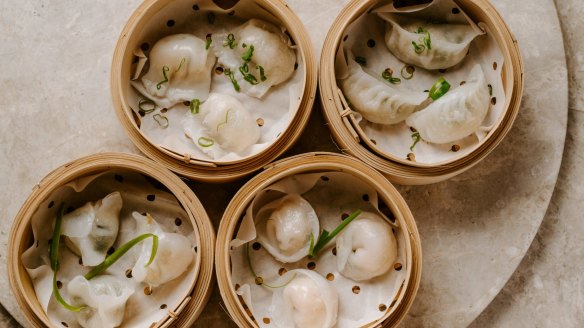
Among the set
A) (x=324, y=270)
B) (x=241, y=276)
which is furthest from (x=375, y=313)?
(x=241, y=276)

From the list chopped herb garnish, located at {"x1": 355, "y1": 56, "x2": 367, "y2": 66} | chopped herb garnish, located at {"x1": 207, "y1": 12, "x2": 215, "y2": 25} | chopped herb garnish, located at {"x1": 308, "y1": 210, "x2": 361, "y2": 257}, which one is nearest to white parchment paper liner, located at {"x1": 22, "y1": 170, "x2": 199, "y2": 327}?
chopped herb garnish, located at {"x1": 308, "y1": 210, "x2": 361, "y2": 257}

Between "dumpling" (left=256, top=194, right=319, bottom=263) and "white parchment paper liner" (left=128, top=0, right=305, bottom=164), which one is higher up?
"white parchment paper liner" (left=128, top=0, right=305, bottom=164)

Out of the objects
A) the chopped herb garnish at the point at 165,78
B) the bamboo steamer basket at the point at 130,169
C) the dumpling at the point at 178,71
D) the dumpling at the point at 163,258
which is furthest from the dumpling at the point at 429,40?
the dumpling at the point at 163,258

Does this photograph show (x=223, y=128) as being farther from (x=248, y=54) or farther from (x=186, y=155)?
(x=248, y=54)

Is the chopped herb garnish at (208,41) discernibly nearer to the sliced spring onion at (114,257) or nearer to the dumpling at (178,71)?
the dumpling at (178,71)

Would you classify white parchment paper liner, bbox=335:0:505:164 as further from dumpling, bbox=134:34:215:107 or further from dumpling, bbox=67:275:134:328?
dumpling, bbox=67:275:134:328
